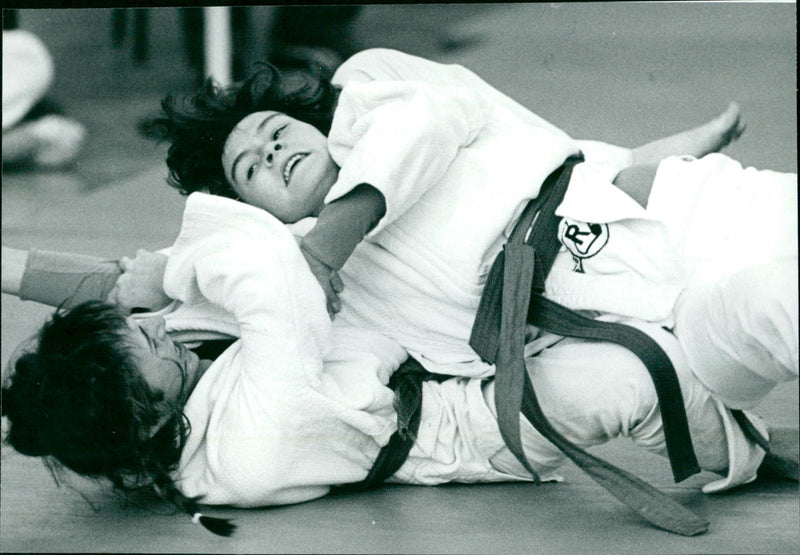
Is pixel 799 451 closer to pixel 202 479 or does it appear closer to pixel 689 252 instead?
pixel 689 252

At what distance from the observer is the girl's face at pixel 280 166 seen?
73 centimetres

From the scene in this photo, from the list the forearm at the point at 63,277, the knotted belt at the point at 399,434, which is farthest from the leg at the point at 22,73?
the knotted belt at the point at 399,434

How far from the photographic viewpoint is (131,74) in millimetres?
783

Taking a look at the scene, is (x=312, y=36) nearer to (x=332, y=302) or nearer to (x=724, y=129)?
(x=332, y=302)

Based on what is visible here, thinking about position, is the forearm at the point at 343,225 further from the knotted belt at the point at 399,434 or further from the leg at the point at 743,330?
the leg at the point at 743,330

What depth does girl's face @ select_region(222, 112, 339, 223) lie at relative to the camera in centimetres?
73

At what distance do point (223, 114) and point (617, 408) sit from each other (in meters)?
0.41

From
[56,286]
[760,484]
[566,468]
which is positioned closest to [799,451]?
[760,484]

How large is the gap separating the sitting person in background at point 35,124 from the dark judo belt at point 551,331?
0.39 metres

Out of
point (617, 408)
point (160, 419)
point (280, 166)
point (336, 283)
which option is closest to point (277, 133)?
point (280, 166)

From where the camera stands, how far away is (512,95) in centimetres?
78

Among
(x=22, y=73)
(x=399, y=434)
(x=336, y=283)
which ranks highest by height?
(x=22, y=73)

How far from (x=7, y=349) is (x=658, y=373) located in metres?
0.56

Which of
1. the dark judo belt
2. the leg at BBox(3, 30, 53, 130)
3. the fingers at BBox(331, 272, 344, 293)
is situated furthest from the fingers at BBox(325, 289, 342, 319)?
the leg at BBox(3, 30, 53, 130)
